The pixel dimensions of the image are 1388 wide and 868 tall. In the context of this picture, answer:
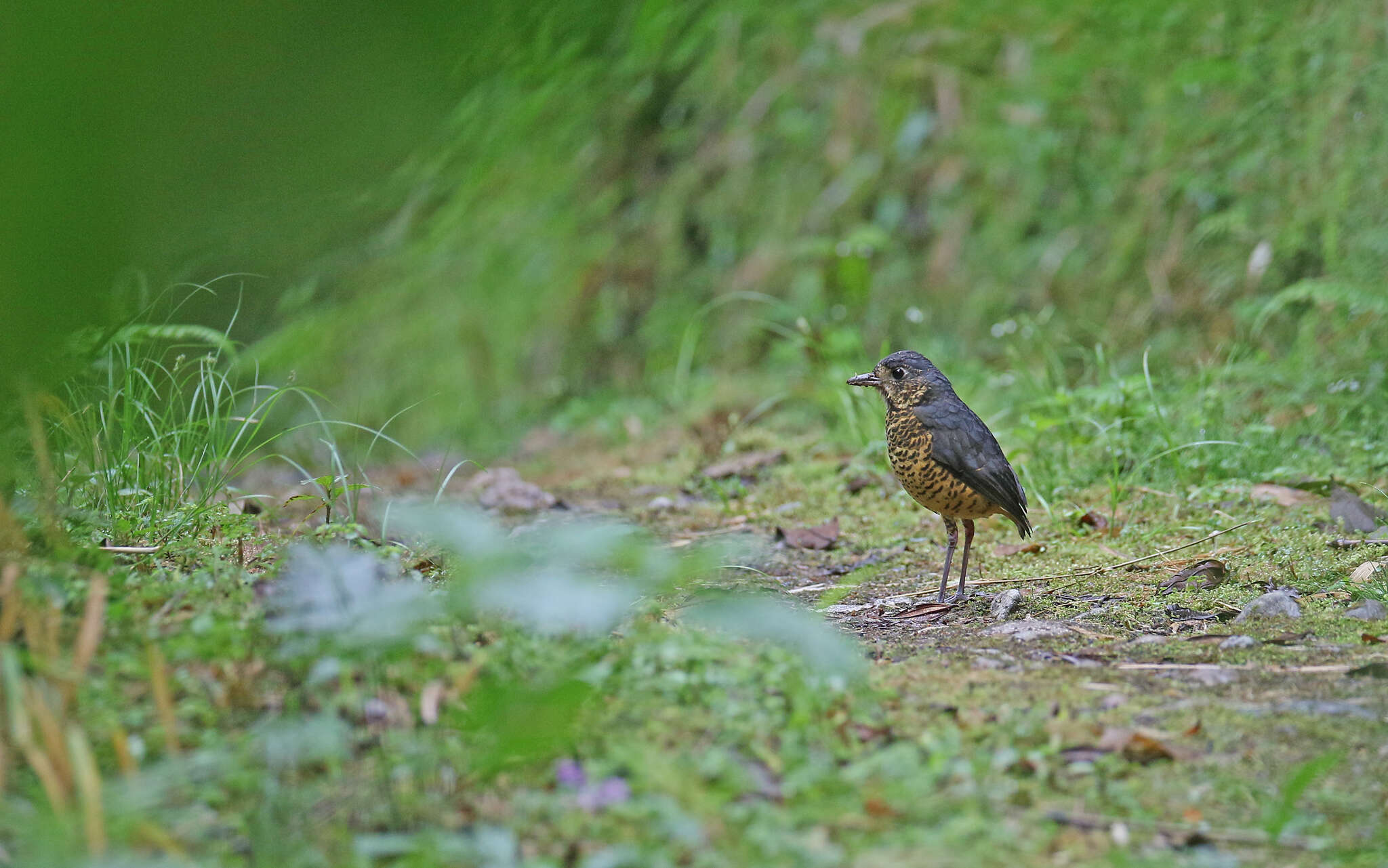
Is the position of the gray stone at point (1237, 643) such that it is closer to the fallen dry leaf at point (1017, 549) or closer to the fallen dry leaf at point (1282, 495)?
the fallen dry leaf at point (1017, 549)

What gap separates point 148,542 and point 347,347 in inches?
224

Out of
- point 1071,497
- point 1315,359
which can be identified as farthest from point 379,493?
point 1315,359

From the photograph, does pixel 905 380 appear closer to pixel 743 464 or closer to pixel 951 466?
pixel 951 466

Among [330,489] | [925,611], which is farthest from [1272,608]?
[330,489]

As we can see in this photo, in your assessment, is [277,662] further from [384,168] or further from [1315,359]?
[1315,359]

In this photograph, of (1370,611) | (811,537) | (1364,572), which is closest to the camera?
(1370,611)

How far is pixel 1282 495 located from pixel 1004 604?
171 centimetres

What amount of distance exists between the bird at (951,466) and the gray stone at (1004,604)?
19 cm

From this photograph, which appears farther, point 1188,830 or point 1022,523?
point 1022,523

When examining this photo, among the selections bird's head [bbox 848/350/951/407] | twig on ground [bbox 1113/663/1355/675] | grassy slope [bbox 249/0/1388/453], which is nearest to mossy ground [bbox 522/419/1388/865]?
twig on ground [bbox 1113/663/1355/675]

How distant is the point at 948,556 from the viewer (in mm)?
3838

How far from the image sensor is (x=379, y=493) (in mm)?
3855

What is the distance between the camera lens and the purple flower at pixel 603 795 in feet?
6.10

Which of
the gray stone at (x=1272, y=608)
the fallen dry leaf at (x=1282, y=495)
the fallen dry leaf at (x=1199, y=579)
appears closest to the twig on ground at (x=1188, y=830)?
the gray stone at (x=1272, y=608)
